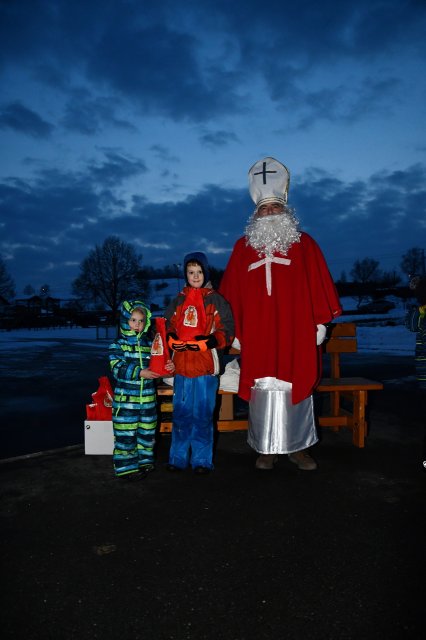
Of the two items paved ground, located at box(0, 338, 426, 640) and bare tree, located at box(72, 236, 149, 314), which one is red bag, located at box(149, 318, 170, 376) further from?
bare tree, located at box(72, 236, 149, 314)

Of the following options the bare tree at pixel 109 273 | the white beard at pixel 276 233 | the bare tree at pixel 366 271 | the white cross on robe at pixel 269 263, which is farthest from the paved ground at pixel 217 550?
the bare tree at pixel 366 271

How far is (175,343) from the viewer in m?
3.62

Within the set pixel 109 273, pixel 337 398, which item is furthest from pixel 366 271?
pixel 337 398

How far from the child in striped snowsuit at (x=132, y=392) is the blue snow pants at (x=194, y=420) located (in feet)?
0.78

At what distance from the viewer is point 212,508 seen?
9.91 ft

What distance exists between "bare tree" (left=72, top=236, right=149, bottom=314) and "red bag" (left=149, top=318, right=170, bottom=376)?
219 ft

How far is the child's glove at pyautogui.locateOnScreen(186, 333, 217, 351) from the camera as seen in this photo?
139 inches

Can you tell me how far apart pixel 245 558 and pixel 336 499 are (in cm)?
101

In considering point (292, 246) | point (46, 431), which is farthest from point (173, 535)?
point (46, 431)

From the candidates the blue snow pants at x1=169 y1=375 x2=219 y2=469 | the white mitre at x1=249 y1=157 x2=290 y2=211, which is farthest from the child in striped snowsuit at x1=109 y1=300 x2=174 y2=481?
the white mitre at x1=249 y1=157 x2=290 y2=211

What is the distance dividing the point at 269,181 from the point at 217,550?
9.54ft

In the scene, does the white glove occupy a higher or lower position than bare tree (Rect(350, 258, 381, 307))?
lower

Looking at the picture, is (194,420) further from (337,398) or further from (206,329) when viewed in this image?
(337,398)

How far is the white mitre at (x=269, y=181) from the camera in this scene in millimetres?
3898
